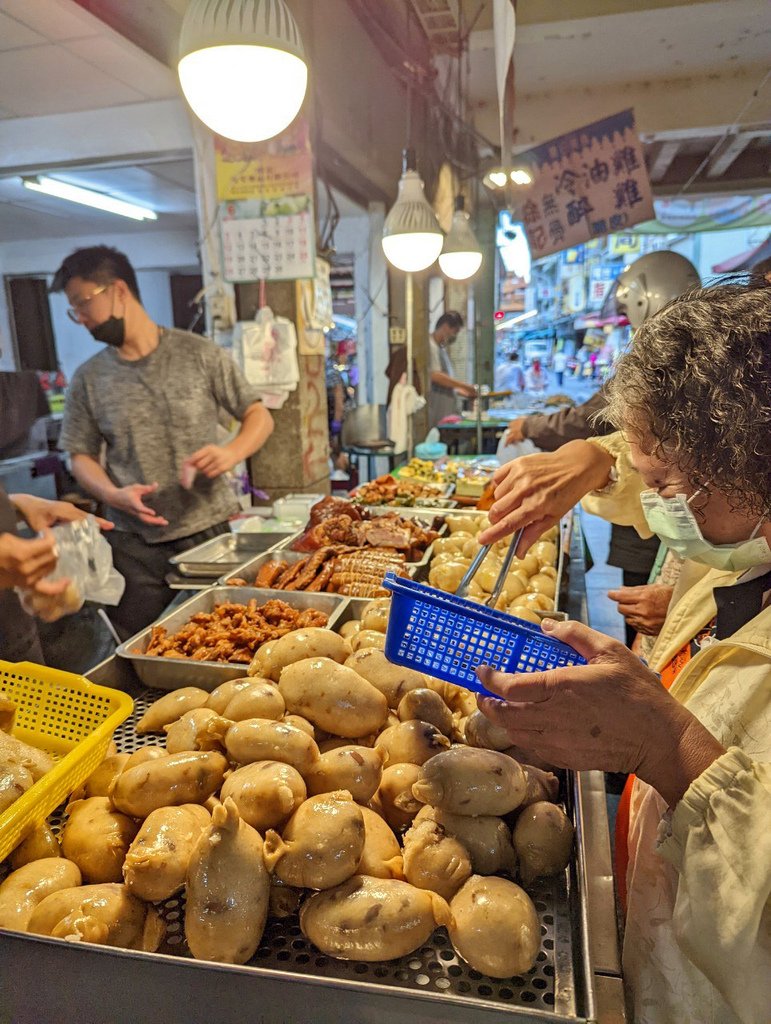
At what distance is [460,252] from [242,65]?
3.89m

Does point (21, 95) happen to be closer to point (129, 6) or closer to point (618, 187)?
point (129, 6)

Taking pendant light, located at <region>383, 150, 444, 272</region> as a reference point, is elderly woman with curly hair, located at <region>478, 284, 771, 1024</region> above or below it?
below

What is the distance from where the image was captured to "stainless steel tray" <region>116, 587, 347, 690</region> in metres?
1.88

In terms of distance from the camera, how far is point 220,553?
3.31 m

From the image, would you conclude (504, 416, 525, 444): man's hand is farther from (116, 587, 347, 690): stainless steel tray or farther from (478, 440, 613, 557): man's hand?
(116, 587, 347, 690): stainless steel tray

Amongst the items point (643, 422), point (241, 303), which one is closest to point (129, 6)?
point (241, 303)

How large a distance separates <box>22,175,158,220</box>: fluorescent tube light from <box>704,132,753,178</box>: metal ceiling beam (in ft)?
27.4

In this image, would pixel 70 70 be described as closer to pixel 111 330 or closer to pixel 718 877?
pixel 111 330

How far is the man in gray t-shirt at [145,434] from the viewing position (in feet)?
11.2

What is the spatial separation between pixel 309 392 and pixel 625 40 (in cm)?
495

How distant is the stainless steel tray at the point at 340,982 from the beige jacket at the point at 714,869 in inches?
6.4

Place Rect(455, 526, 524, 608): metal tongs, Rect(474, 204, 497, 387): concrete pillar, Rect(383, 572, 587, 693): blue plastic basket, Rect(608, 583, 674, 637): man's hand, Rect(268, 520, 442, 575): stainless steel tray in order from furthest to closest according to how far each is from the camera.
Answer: Rect(474, 204, 497, 387): concrete pillar → Rect(268, 520, 442, 575): stainless steel tray → Rect(608, 583, 674, 637): man's hand → Rect(455, 526, 524, 608): metal tongs → Rect(383, 572, 587, 693): blue plastic basket

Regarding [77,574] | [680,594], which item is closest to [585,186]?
[680,594]

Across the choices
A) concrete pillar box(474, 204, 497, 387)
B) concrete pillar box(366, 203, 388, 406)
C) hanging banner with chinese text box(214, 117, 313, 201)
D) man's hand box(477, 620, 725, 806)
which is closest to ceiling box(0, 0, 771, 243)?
hanging banner with chinese text box(214, 117, 313, 201)
